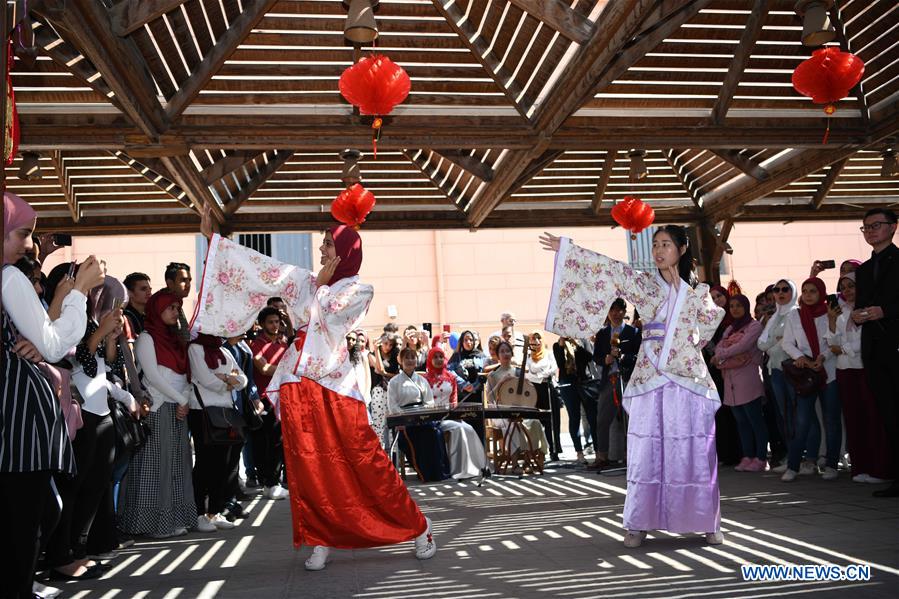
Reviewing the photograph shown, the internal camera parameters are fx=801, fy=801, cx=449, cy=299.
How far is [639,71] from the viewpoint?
7180 mm

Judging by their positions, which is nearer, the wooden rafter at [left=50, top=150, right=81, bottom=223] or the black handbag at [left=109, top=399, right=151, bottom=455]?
the black handbag at [left=109, top=399, right=151, bottom=455]

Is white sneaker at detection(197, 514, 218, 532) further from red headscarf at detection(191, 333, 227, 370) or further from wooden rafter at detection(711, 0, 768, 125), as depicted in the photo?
wooden rafter at detection(711, 0, 768, 125)

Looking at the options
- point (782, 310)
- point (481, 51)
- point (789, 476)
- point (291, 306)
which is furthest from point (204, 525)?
point (782, 310)

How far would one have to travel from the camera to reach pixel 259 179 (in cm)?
927

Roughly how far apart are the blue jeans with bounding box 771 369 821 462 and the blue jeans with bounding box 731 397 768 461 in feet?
0.52

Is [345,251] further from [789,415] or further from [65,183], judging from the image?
[65,183]

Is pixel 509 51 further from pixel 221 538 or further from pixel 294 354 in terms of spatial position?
pixel 221 538

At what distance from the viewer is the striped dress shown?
2.54m

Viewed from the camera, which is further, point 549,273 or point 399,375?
point 549,273

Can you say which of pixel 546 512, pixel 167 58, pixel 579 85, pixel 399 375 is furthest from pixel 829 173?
pixel 167 58

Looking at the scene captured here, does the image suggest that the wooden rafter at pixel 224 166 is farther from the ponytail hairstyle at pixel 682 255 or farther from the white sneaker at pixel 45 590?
the white sneaker at pixel 45 590

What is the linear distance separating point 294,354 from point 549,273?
1310 centimetres

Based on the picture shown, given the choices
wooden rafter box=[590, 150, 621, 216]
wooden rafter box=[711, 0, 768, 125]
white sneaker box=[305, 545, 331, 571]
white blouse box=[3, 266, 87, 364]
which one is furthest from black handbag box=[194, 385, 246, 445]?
wooden rafter box=[590, 150, 621, 216]

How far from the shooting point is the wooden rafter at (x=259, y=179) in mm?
9080
